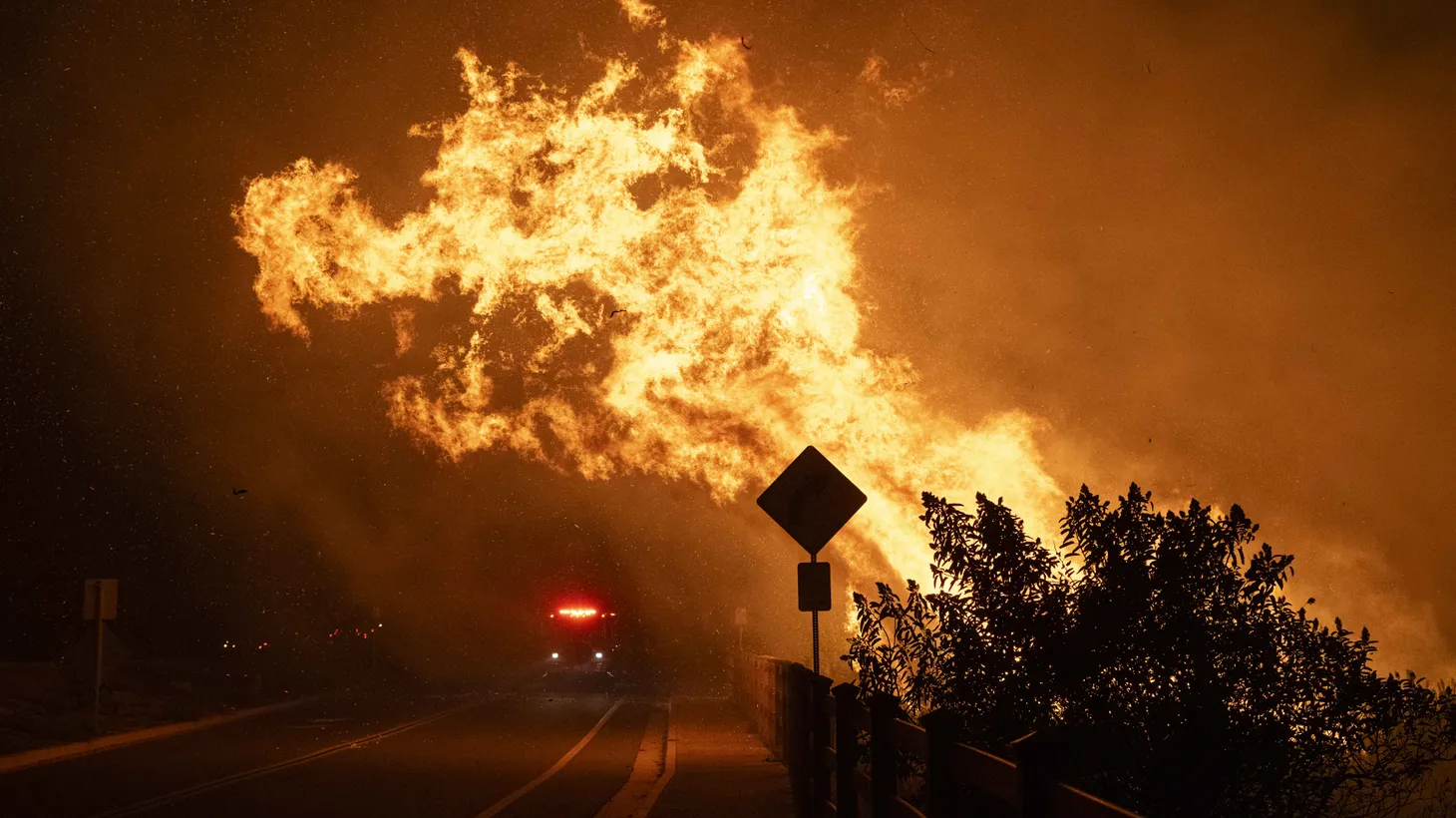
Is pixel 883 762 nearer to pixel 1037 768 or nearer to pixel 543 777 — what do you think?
pixel 1037 768

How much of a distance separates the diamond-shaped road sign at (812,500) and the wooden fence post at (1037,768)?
7523mm

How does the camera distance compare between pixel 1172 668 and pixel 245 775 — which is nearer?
pixel 1172 668

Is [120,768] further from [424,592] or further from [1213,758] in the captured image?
[424,592]

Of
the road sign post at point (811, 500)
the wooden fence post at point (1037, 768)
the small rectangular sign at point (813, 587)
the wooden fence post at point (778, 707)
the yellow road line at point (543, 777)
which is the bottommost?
the yellow road line at point (543, 777)

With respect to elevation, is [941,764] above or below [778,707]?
above

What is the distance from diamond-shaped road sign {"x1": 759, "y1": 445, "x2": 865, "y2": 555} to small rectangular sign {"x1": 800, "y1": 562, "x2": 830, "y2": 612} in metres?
0.79

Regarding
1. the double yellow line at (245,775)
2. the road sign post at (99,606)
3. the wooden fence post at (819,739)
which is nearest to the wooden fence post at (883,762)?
the wooden fence post at (819,739)

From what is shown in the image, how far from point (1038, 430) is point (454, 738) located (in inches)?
441

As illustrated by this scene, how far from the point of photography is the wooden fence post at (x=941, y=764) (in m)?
6.20

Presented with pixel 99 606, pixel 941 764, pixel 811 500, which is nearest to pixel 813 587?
pixel 811 500

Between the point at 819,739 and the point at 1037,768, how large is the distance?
6.40 m

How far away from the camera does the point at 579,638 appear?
1992 inches

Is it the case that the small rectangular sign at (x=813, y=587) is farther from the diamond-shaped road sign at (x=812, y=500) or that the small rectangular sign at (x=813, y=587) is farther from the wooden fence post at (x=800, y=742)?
the diamond-shaped road sign at (x=812, y=500)

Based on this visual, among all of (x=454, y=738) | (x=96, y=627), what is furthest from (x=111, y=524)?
(x=454, y=738)
